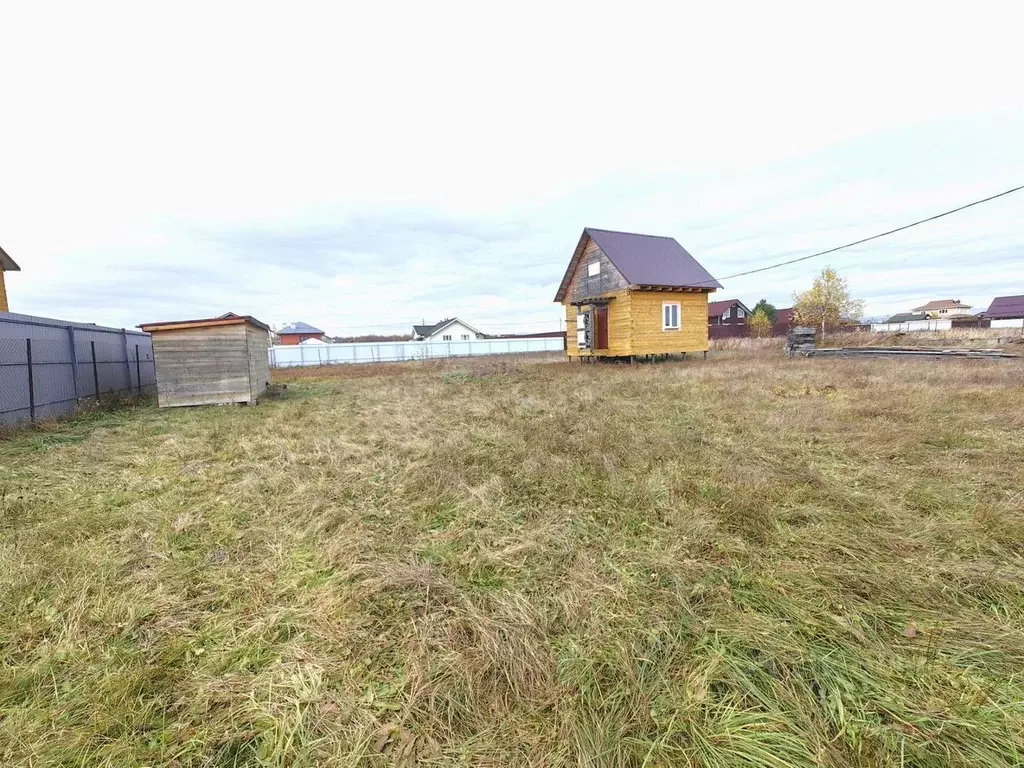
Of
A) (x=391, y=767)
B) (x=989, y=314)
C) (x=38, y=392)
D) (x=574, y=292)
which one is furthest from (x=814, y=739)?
(x=989, y=314)

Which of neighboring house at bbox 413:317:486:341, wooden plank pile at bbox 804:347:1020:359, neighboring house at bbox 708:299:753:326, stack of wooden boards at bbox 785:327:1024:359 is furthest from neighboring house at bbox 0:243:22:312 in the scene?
neighboring house at bbox 708:299:753:326

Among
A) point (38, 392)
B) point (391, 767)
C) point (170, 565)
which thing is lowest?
point (391, 767)

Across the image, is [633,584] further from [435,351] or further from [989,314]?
[989,314]

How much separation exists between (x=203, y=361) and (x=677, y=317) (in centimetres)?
1795

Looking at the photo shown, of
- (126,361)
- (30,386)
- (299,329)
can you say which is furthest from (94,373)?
(299,329)

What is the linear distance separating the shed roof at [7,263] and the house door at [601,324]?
72.9 ft

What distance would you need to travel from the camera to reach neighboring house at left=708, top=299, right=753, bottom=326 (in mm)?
48438

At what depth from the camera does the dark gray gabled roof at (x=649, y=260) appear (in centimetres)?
1794

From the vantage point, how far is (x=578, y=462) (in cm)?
503

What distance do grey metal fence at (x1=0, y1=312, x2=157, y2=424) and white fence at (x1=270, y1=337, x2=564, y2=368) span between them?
77.8 ft

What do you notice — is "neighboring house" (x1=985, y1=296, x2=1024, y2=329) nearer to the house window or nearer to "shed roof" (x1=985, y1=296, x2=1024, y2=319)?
"shed roof" (x1=985, y1=296, x2=1024, y2=319)

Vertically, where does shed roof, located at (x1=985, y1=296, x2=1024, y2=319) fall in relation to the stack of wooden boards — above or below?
above

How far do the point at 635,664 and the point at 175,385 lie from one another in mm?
12658

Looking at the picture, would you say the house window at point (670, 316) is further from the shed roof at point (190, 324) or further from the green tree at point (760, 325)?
the green tree at point (760, 325)
